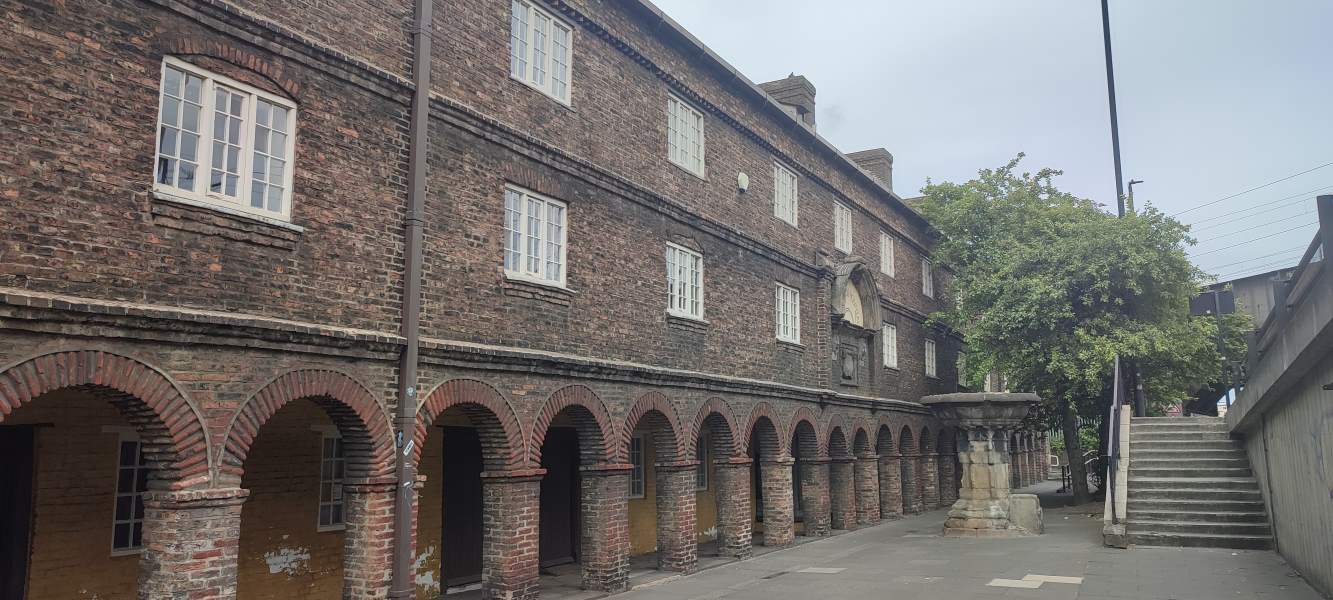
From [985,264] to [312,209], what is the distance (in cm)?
2106

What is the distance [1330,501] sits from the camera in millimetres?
9297

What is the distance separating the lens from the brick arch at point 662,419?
13645mm

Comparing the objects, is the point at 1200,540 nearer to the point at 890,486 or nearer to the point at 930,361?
the point at 890,486

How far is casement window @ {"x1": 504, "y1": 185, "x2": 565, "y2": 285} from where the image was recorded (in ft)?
37.9

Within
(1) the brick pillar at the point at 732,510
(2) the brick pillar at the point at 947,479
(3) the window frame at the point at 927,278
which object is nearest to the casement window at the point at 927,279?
(3) the window frame at the point at 927,278

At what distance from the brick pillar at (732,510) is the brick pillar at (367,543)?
7933mm

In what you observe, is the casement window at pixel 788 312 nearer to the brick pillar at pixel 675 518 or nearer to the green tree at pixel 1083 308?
the brick pillar at pixel 675 518

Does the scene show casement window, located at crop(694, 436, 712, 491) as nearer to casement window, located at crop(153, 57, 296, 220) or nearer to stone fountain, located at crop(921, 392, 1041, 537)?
stone fountain, located at crop(921, 392, 1041, 537)

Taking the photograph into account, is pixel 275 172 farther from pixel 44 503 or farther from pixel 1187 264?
pixel 1187 264

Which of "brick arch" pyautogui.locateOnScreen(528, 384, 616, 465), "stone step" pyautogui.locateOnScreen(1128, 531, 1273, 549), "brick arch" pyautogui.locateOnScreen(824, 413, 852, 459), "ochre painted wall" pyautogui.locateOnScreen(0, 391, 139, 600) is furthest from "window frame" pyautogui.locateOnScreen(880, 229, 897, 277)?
"ochre painted wall" pyautogui.locateOnScreen(0, 391, 139, 600)

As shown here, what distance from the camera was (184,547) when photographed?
7.44 m

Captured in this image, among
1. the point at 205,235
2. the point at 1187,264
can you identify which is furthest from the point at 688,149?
the point at 1187,264

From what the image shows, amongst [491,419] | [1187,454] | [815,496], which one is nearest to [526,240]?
[491,419]

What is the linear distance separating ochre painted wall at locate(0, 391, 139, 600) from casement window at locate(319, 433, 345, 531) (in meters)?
2.27
